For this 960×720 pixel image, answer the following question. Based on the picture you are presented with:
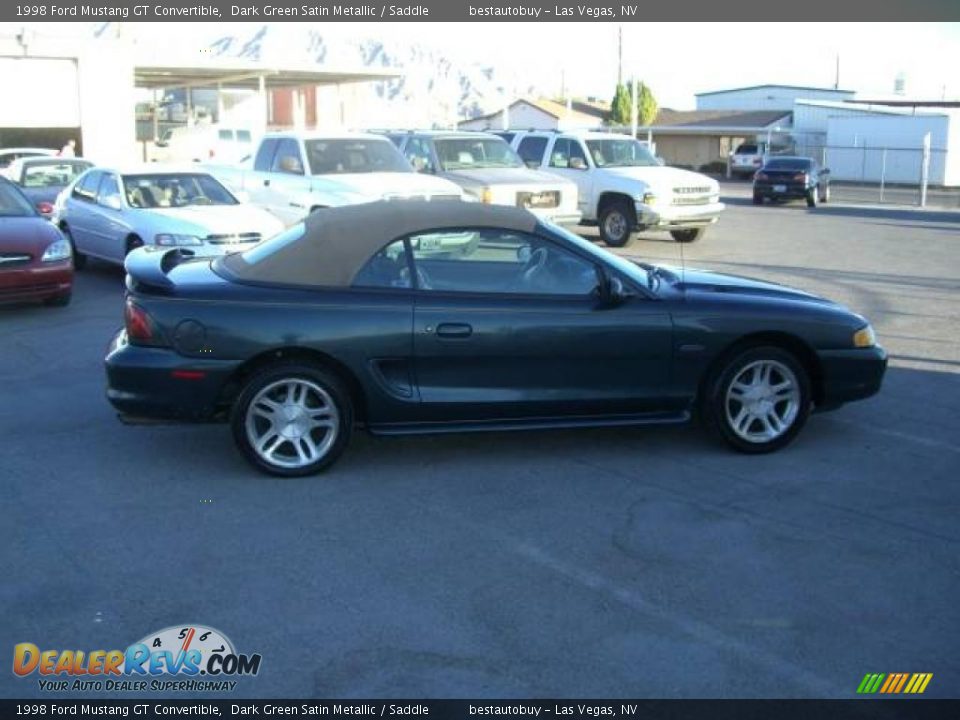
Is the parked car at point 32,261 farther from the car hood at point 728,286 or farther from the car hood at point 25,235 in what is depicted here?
the car hood at point 728,286

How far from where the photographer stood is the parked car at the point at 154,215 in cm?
1243

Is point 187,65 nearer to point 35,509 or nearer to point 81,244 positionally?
point 81,244

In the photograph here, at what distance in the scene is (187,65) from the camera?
119 ft

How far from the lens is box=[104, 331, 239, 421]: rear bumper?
592 centimetres

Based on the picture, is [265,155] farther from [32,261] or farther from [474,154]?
[32,261]

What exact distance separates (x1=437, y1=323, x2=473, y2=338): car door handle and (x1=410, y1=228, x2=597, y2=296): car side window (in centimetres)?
31

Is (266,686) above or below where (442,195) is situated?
below

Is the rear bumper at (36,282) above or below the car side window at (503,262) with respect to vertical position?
below

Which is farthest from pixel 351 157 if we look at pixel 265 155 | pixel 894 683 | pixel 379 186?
pixel 894 683

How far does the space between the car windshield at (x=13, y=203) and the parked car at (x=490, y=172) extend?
6.46 meters

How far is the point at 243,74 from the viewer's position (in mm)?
38594

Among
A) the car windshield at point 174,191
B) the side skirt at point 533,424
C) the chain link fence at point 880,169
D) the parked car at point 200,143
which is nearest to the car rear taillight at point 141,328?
the side skirt at point 533,424
